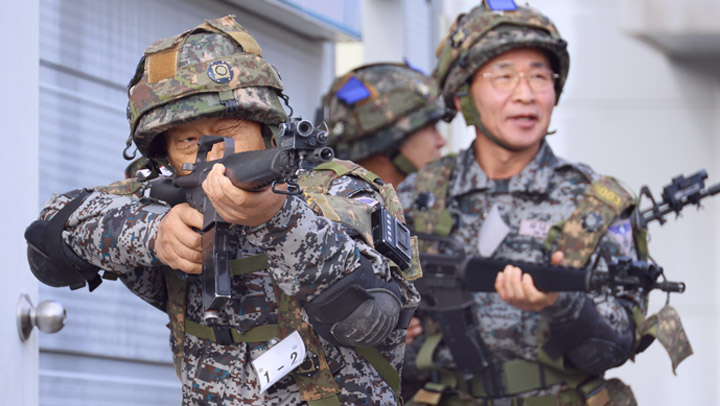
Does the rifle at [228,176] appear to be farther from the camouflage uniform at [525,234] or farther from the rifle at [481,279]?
the camouflage uniform at [525,234]

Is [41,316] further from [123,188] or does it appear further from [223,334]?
[223,334]

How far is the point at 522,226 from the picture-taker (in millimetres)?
4422

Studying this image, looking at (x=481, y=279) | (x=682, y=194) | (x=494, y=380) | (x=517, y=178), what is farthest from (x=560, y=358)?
(x=682, y=194)

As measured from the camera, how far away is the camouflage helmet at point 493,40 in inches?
180

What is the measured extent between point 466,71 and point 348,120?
1265 mm

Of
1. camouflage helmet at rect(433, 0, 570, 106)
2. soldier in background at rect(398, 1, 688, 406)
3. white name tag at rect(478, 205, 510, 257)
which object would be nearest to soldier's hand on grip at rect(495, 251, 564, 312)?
soldier in background at rect(398, 1, 688, 406)

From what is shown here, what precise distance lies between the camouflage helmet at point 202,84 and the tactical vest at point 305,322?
26 cm

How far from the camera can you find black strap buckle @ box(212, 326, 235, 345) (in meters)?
3.04

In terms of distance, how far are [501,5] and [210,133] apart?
2.09 m

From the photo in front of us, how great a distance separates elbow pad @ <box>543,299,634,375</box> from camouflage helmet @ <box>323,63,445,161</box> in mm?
1881

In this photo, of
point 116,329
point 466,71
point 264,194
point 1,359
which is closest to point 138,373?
point 116,329

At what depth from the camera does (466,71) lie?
4750mm

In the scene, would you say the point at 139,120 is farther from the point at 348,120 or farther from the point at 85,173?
the point at 348,120

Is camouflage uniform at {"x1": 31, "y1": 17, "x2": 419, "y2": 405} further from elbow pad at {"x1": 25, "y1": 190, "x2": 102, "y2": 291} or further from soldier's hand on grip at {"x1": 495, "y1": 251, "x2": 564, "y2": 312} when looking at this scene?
soldier's hand on grip at {"x1": 495, "y1": 251, "x2": 564, "y2": 312}
